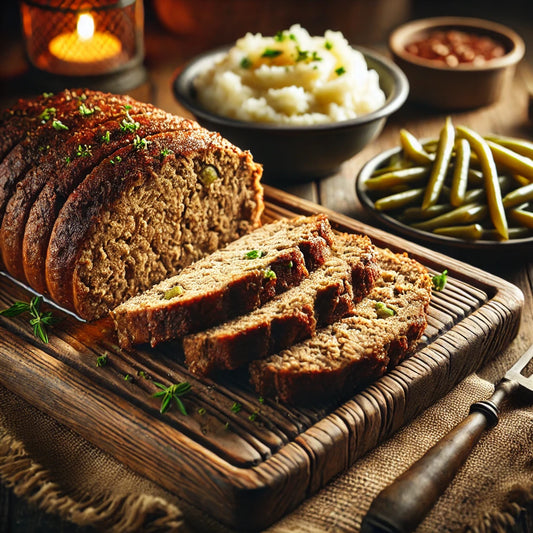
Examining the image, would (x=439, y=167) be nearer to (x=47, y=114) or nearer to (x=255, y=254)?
(x=255, y=254)

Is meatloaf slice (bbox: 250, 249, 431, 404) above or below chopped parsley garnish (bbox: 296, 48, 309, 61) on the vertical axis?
below

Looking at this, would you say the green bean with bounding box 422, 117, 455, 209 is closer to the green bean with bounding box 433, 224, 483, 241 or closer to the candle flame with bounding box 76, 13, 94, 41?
the green bean with bounding box 433, 224, 483, 241

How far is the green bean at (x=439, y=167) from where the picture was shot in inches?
198

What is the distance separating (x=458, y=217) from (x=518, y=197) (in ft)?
1.41

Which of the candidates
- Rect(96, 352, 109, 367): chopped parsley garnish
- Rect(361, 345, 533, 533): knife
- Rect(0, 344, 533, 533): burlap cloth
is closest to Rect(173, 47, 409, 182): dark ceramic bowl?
Rect(96, 352, 109, 367): chopped parsley garnish

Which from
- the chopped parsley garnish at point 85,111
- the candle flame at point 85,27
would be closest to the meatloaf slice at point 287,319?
the chopped parsley garnish at point 85,111

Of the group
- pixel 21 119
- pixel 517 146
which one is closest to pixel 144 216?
pixel 21 119

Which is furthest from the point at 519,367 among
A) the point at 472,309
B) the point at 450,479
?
the point at 450,479

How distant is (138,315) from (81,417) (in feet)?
1.86

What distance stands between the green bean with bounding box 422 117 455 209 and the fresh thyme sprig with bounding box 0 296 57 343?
100 inches

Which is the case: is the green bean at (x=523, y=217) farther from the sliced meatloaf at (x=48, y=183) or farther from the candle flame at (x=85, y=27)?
the candle flame at (x=85, y=27)

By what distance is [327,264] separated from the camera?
4160mm

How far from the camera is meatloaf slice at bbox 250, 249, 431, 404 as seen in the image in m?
3.43

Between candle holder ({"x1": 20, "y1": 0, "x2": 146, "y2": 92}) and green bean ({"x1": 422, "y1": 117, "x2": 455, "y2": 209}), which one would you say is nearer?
green bean ({"x1": 422, "y1": 117, "x2": 455, "y2": 209})
